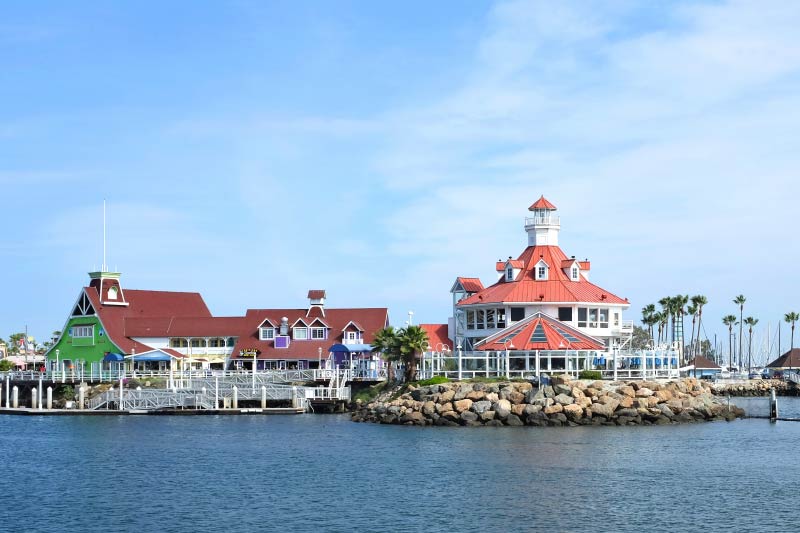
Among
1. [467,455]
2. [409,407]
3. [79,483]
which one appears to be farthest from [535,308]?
[79,483]

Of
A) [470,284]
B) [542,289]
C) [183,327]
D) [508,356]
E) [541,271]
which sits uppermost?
[541,271]

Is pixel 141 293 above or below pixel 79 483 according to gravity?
above

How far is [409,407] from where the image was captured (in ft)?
216

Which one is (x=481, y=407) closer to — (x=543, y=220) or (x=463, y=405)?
(x=463, y=405)

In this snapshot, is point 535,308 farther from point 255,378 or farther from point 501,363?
point 255,378

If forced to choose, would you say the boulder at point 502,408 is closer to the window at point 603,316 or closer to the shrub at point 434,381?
the shrub at point 434,381

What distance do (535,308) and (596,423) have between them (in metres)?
14.3

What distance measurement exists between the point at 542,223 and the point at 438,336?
46.6ft

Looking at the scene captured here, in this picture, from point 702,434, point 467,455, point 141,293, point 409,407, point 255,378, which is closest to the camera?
point 467,455

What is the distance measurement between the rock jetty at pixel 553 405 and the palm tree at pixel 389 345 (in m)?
5.34

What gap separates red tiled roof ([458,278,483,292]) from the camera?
8455cm

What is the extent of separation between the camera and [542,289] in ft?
250

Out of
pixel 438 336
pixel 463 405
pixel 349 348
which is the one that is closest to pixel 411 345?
pixel 463 405

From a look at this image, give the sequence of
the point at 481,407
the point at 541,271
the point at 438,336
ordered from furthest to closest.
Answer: the point at 438,336 < the point at 541,271 < the point at 481,407
